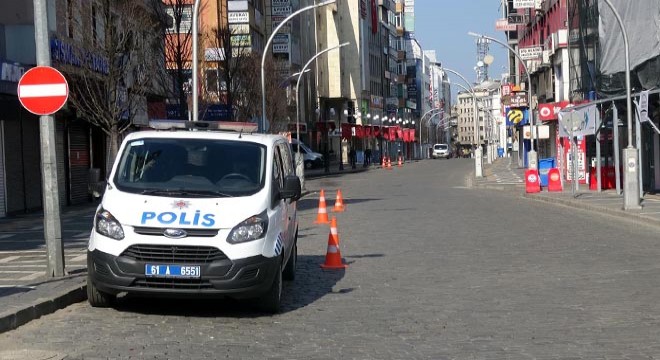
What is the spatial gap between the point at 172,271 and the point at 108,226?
0.81 meters

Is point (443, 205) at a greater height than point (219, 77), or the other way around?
point (219, 77)

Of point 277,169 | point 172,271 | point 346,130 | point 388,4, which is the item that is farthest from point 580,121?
point 388,4

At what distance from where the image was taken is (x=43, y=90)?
1193cm

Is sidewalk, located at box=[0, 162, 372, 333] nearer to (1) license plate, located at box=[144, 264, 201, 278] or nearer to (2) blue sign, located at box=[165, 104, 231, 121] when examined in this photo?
(1) license plate, located at box=[144, 264, 201, 278]

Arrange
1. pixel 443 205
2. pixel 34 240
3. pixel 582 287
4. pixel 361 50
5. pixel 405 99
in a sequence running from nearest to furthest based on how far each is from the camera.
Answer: pixel 582 287 < pixel 34 240 < pixel 443 205 < pixel 361 50 < pixel 405 99

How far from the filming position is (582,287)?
11805 millimetres

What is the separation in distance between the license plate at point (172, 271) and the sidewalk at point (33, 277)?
1296 millimetres

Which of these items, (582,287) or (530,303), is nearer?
(530,303)

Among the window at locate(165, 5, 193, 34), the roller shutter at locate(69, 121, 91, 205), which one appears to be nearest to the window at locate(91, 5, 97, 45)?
the window at locate(165, 5, 193, 34)

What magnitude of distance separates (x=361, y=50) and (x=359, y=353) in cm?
10727

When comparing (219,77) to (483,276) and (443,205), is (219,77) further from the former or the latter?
(483,276)

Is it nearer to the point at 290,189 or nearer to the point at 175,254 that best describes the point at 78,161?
the point at 290,189

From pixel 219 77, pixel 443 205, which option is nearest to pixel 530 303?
pixel 443 205

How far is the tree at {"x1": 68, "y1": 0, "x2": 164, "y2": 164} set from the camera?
22281mm
